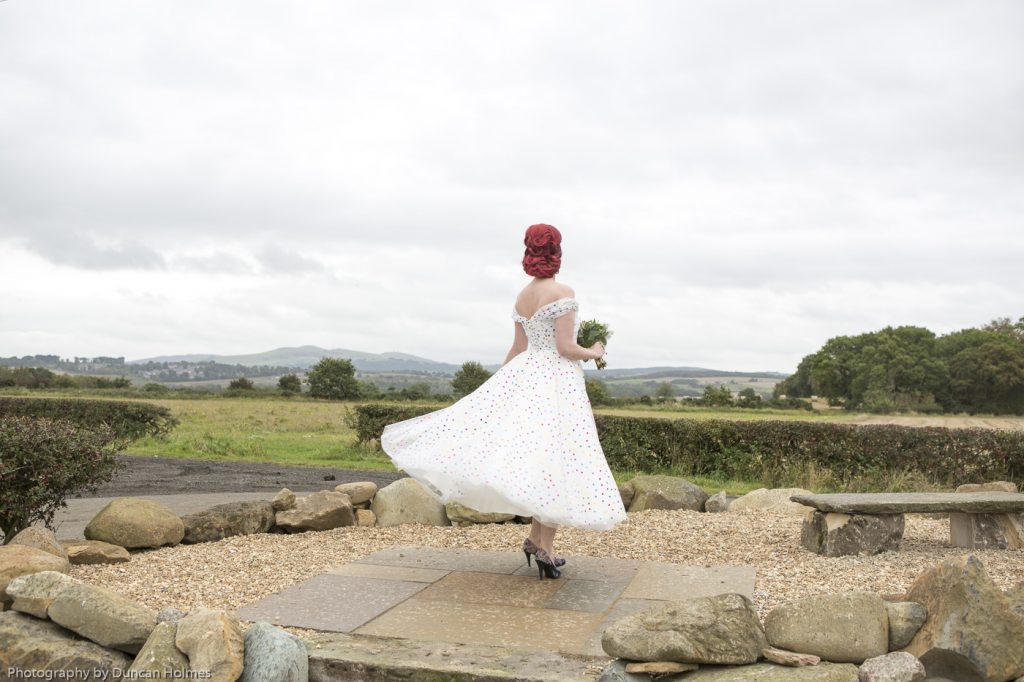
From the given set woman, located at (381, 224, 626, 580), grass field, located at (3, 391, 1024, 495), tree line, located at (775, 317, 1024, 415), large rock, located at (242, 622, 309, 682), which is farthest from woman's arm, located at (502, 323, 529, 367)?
tree line, located at (775, 317, 1024, 415)

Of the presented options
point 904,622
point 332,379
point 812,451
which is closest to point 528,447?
point 904,622

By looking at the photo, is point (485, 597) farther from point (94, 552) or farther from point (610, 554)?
point (94, 552)

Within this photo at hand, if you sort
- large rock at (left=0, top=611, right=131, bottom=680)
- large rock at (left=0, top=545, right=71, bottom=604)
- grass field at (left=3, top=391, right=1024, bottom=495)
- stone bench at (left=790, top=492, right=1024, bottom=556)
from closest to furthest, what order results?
large rock at (left=0, top=611, right=131, bottom=680) → large rock at (left=0, top=545, right=71, bottom=604) → stone bench at (left=790, top=492, right=1024, bottom=556) → grass field at (left=3, top=391, right=1024, bottom=495)

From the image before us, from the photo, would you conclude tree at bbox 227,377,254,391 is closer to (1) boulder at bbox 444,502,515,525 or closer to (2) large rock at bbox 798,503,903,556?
(1) boulder at bbox 444,502,515,525

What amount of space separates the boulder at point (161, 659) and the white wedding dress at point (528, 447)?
1.80 meters

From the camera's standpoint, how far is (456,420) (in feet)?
19.4

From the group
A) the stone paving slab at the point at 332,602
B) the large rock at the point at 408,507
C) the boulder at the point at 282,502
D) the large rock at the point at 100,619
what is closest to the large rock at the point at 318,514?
the boulder at the point at 282,502

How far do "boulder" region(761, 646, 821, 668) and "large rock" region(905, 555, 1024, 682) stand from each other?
52 centimetres

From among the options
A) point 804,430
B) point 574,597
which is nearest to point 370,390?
point 804,430

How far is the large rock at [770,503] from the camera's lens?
906cm

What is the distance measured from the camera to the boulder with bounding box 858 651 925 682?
3.94 metres

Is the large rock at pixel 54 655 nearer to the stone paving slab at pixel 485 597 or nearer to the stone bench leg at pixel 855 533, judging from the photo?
the stone paving slab at pixel 485 597

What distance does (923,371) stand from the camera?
192 ft

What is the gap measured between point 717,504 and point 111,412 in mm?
16045
